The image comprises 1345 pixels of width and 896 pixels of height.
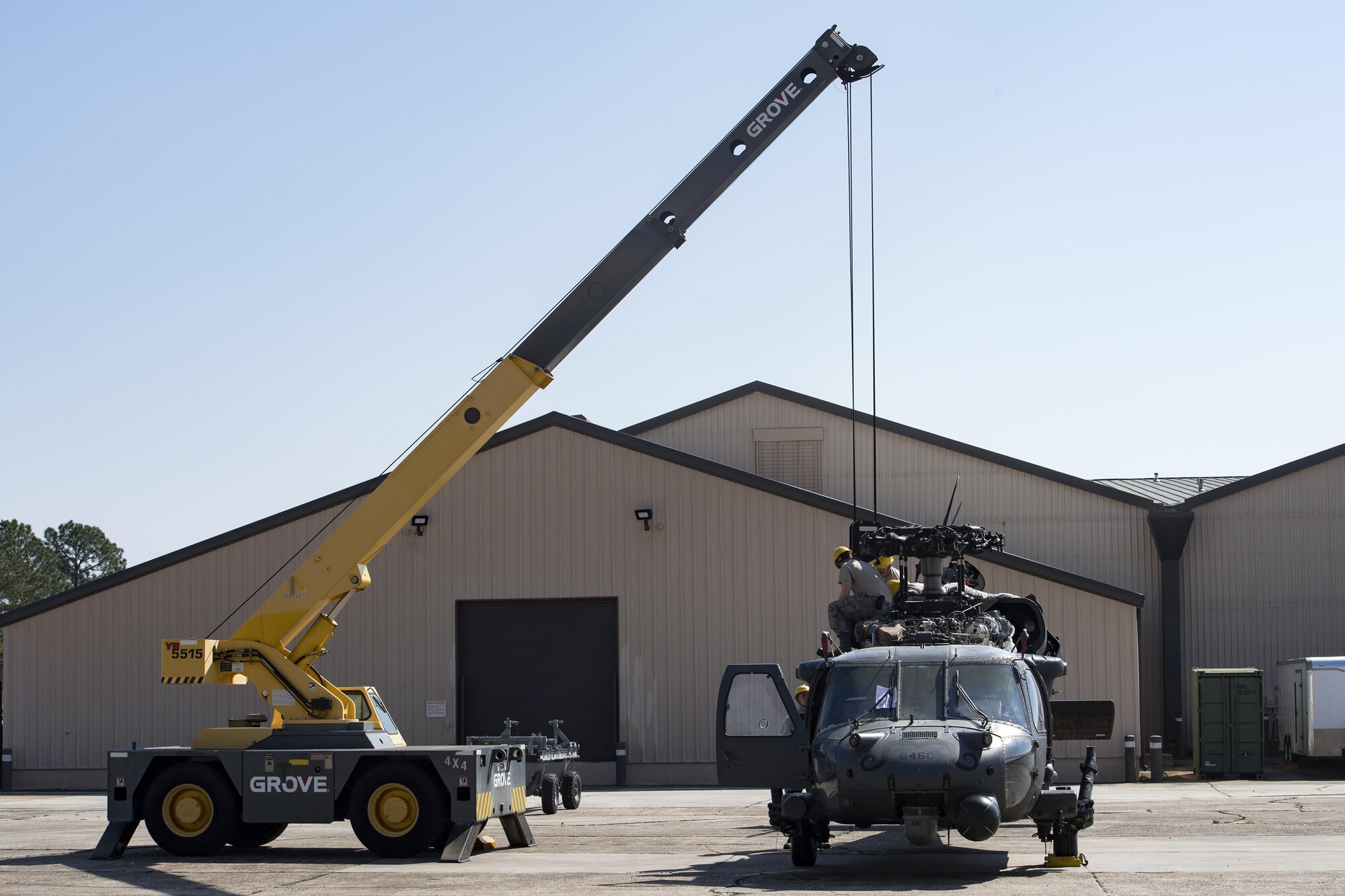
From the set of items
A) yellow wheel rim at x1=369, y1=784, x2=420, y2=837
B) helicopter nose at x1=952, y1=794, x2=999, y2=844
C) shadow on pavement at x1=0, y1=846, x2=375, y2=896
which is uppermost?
helicopter nose at x1=952, y1=794, x2=999, y2=844

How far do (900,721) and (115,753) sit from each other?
29.2 ft

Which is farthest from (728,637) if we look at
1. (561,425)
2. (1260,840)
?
(1260,840)

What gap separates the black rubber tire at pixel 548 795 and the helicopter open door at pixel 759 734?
8311mm

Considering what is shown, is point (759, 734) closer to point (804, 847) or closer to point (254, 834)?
point (804, 847)

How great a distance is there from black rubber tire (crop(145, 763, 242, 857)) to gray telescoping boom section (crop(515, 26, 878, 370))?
241 inches

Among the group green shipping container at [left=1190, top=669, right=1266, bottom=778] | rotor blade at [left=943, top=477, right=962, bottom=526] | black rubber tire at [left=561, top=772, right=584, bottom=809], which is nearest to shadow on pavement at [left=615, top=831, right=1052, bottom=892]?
rotor blade at [left=943, top=477, right=962, bottom=526]

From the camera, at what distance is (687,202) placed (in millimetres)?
18859

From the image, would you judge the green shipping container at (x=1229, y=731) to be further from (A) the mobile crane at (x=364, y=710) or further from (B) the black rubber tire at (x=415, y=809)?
(B) the black rubber tire at (x=415, y=809)

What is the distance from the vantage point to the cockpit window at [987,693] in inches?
513

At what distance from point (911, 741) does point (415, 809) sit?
19.2 feet

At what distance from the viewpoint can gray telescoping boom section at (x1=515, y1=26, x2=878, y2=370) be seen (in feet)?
60.6

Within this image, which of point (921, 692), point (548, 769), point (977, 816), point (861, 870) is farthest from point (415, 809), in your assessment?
point (977, 816)

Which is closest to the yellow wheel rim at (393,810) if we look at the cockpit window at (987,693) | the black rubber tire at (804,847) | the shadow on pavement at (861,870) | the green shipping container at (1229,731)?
the shadow on pavement at (861,870)

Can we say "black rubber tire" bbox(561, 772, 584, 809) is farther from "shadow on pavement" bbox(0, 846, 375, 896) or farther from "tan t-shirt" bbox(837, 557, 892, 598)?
"tan t-shirt" bbox(837, 557, 892, 598)
